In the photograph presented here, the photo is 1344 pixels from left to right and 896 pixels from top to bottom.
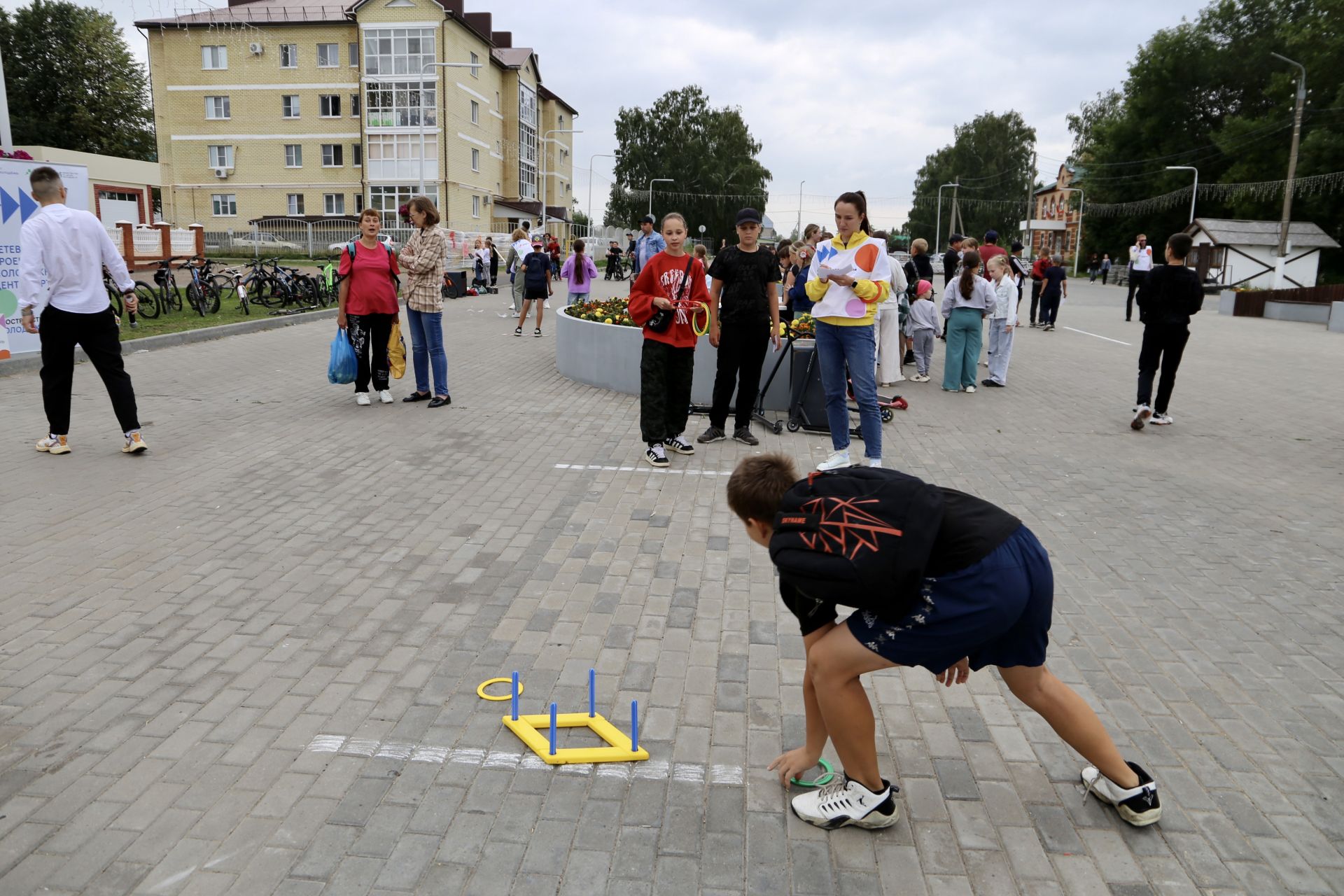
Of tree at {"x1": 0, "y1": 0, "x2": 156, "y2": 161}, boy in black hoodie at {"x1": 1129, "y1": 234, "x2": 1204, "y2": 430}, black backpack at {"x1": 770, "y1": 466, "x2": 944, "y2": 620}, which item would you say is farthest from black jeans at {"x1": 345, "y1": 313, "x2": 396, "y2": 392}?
tree at {"x1": 0, "y1": 0, "x2": 156, "y2": 161}

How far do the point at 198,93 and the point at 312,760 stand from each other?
61.1 m

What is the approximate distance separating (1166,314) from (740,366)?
4.25 m

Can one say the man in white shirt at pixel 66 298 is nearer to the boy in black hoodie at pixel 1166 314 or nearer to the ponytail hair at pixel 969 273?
the ponytail hair at pixel 969 273

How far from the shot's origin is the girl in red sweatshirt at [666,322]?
7.32 metres

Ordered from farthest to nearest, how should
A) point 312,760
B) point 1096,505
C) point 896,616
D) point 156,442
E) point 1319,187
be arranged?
point 1319,187
point 156,442
point 1096,505
point 312,760
point 896,616

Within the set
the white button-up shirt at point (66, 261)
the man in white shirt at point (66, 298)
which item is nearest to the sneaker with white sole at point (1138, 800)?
the man in white shirt at point (66, 298)

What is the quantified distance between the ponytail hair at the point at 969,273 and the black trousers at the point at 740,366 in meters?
3.98

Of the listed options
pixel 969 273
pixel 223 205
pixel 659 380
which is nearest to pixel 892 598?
pixel 659 380

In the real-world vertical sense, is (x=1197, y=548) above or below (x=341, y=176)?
below

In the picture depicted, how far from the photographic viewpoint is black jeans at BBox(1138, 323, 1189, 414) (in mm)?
9109

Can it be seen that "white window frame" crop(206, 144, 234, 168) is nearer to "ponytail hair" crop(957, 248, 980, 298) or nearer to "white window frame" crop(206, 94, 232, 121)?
"white window frame" crop(206, 94, 232, 121)

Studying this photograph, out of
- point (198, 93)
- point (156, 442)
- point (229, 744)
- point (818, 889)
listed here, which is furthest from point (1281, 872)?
point (198, 93)

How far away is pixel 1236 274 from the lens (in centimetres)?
4250

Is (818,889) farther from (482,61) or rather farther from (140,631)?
(482,61)
